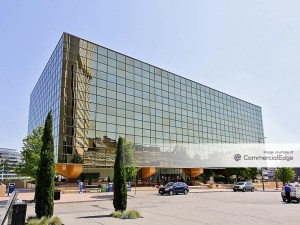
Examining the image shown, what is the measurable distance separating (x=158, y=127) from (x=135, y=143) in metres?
6.78

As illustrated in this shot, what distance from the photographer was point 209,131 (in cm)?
6694

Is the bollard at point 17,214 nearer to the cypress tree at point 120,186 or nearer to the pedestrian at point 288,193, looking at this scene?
the cypress tree at point 120,186

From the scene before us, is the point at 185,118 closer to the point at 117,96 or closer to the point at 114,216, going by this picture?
the point at 117,96

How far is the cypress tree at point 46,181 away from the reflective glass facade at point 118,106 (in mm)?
→ 27457

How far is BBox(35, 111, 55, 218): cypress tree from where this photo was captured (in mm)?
12969

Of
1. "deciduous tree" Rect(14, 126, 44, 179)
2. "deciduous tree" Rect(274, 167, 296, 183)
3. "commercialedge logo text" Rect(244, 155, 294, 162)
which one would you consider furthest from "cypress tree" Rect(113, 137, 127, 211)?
"commercialedge logo text" Rect(244, 155, 294, 162)

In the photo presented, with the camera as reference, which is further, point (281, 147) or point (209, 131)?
point (209, 131)

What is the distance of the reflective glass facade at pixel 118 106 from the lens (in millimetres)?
43000

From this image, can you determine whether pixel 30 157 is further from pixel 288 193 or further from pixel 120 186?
pixel 288 193

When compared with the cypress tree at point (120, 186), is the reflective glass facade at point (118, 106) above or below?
above

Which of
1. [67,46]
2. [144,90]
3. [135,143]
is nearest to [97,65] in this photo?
[67,46]

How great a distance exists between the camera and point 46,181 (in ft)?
44.1

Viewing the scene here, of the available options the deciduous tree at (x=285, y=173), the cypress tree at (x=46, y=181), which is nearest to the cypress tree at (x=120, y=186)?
the cypress tree at (x=46, y=181)

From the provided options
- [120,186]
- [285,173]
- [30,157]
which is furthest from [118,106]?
[285,173]
